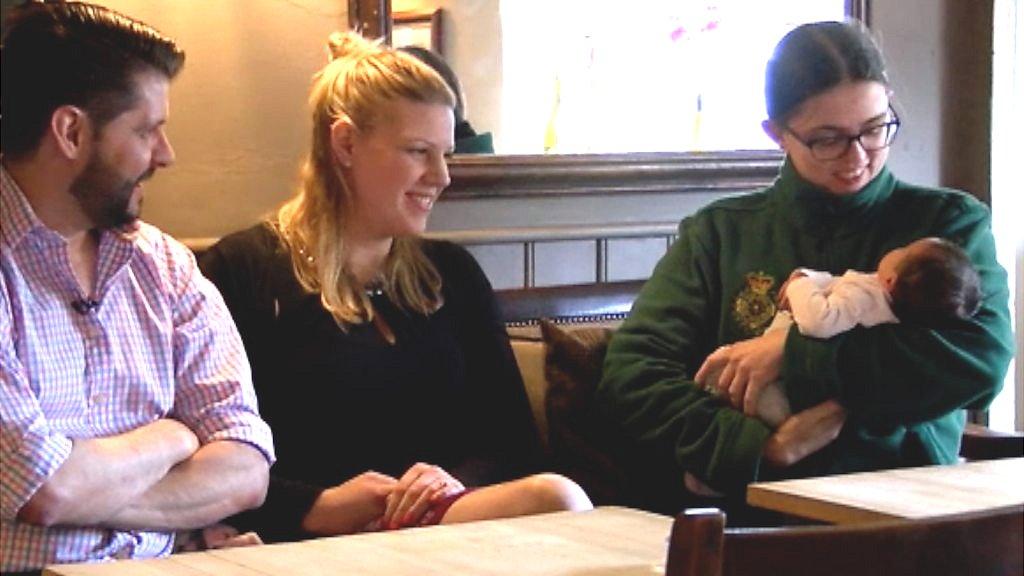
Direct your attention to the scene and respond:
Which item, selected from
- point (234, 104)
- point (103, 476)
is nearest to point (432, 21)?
point (234, 104)

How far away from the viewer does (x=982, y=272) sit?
2678mm

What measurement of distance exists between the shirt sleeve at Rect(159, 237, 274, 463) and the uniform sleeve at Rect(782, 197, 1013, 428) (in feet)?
2.89

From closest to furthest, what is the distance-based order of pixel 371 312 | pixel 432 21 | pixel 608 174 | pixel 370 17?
pixel 371 312, pixel 370 17, pixel 432 21, pixel 608 174

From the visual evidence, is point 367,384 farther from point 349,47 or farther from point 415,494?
point 349,47

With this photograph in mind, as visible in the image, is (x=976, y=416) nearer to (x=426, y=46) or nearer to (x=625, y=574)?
(x=426, y=46)

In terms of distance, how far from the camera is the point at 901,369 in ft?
8.34

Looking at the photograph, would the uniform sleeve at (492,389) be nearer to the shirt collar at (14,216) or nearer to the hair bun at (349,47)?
the hair bun at (349,47)

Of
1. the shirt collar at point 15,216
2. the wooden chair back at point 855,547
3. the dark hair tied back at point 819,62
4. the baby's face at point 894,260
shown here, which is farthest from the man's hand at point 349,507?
the wooden chair back at point 855,547

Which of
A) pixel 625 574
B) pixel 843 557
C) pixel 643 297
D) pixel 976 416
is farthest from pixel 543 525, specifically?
pixel 976 416

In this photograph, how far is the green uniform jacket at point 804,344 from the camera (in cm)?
256

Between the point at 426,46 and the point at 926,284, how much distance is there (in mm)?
1223

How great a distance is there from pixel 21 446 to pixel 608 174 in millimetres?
1907

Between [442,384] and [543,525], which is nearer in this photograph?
[543,525]

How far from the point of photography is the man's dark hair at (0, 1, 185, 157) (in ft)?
6.09
